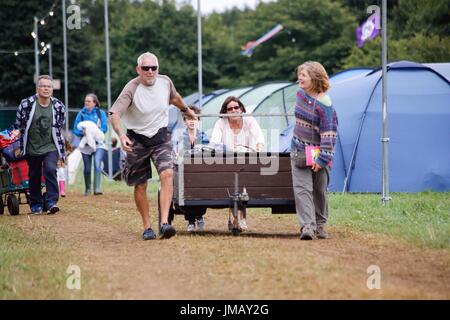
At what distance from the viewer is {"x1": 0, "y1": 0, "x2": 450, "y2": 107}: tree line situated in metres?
62.1

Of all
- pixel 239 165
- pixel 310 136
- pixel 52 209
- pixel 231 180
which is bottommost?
pixel 52 209

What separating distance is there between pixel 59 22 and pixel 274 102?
126 ft

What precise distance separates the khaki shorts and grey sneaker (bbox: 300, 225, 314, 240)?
1575mm

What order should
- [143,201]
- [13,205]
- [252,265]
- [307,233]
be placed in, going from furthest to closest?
[13,205], [143,201], [307,233], [252,265]

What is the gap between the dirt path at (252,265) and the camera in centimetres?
686

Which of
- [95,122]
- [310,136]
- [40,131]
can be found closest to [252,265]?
[310,136]

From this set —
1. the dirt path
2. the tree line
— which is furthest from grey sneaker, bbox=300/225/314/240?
the tree line

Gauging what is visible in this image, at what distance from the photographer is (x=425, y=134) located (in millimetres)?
18047

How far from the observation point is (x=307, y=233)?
1018cm

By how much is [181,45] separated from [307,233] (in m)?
57.1

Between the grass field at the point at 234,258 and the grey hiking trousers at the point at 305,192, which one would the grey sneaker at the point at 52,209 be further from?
the grey hiking trousers at the point at 305,192

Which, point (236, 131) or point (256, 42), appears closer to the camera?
point (236, 131)

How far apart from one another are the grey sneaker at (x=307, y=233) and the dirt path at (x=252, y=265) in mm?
154

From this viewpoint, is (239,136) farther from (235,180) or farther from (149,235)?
(149,235)
